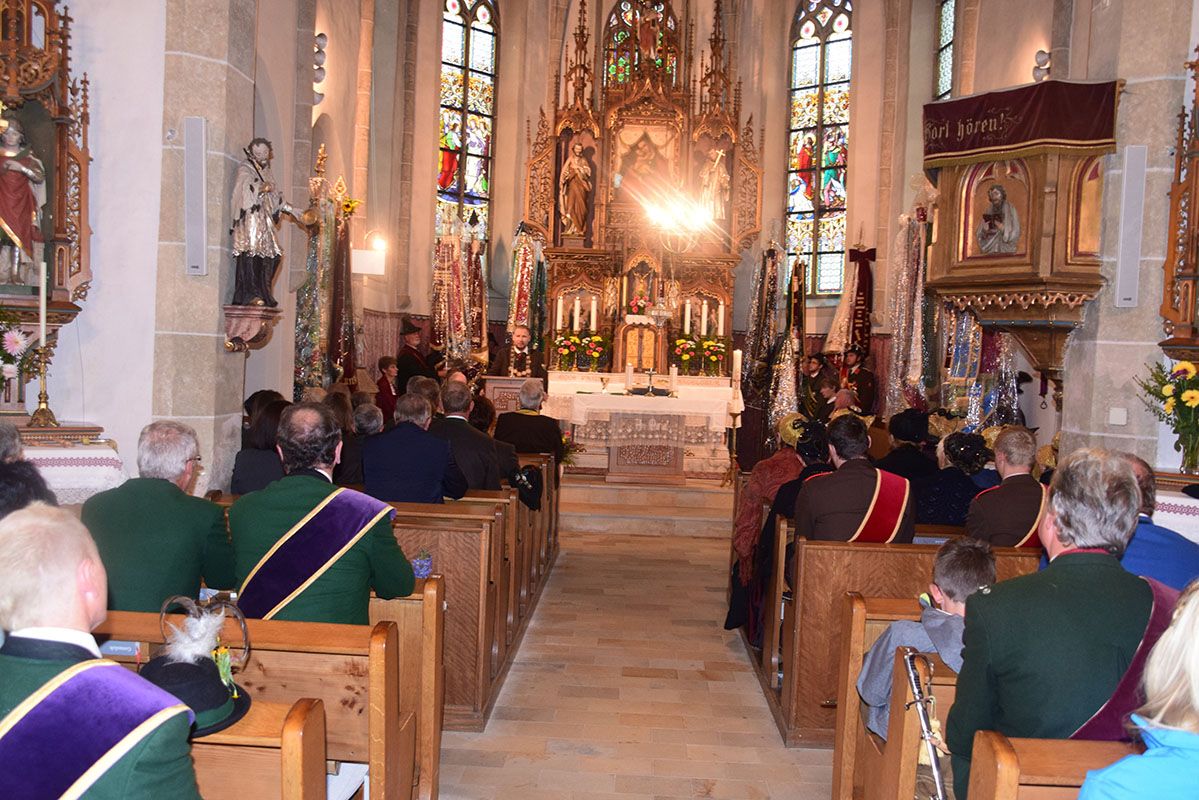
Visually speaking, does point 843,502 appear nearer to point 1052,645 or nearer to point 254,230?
point 1052,645

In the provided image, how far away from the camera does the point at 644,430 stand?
1221 centimetres

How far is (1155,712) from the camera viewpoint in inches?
72.9

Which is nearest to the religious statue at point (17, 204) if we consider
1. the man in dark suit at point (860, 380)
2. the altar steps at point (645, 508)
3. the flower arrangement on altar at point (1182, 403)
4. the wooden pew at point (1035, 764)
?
the wooden pew at point (1035, 764)

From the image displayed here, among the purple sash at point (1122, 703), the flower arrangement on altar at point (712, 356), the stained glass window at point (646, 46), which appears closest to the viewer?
the purple sash at point (1122, 703)

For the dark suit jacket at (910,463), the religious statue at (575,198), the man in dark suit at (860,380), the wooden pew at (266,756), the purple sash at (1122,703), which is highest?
the religious statue at (575,198)

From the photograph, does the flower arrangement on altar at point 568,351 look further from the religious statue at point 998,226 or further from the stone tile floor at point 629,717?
the religious statue at point 998,226

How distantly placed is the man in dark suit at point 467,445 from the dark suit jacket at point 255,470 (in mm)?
1377

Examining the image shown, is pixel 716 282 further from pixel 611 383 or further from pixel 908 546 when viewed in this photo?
pixel 908 546

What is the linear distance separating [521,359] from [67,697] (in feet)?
45.0

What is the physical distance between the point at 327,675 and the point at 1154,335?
5708 mm

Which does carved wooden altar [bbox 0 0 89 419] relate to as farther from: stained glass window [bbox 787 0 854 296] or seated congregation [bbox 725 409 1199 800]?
stained glass window [bbox 787 0 854 296]

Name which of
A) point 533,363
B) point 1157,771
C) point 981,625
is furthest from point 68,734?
point 533,363

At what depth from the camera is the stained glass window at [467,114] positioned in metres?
17.4

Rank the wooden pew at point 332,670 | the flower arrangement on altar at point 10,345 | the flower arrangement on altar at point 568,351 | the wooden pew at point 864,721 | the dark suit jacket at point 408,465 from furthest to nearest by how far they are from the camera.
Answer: the flower arrangement on altar at point 568,351
the flower arrangement on altar at point 10,345
the dark suit jacket at point 408,465
the wooden pew at point 864,721
the wooden pew at point 332,670
